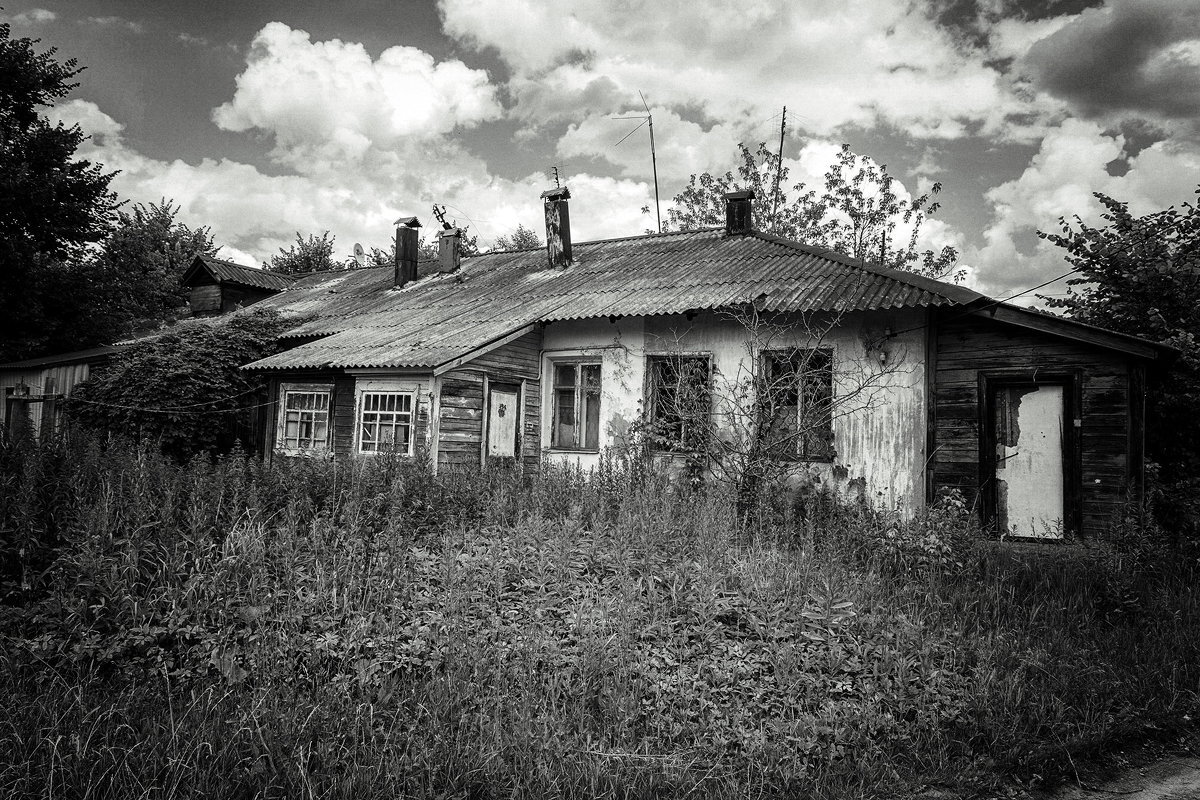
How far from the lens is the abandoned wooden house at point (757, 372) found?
892 cm

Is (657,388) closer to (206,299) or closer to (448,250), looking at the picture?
(448,250)

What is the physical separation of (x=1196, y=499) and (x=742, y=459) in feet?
18.2

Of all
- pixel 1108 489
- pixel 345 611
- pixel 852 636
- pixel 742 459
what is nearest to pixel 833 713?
pixel 852 636

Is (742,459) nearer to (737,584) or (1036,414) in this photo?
(737,584)

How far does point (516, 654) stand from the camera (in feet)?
12.8

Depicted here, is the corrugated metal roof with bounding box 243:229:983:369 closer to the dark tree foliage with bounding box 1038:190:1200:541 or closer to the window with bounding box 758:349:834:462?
the window with bounding box 758:349:834:462

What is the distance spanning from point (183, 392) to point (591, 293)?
9.02 metres

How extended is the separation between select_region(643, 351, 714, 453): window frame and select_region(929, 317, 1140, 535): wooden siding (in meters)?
3.27

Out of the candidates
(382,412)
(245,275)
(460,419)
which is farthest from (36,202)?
(460,419)

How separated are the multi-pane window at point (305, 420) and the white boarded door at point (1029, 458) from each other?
11.7 metres

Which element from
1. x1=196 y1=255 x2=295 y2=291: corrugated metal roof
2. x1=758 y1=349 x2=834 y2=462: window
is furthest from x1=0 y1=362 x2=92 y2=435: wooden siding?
x1=758 y1=349 x2=834 y2=462: window

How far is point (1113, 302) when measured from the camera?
999 cm

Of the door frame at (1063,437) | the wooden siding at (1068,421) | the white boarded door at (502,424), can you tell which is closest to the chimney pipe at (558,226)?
the white boarded door at (502,424)

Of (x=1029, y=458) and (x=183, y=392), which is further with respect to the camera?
(x=183, y=392)
